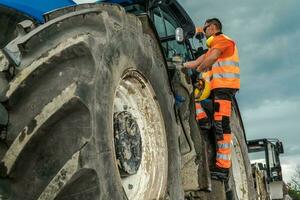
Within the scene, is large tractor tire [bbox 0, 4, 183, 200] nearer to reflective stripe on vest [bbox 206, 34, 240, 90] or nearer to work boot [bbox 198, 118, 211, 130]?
work boot [bbox 198, 118, 211, 130]

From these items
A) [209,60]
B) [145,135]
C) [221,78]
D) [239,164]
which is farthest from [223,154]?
[145,135]

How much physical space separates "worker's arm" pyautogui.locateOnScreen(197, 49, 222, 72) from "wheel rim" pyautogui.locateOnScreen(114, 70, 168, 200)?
193cm

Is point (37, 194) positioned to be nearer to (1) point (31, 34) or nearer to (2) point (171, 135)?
(1) point (31, 34)

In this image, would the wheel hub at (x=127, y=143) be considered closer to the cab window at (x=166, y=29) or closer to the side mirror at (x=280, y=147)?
the cab window at (x=166, y=29)

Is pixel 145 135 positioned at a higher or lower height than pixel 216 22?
lower

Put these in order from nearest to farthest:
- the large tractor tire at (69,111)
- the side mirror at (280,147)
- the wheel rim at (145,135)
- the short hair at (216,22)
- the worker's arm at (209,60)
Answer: the large tractor tire at (69,111), the wheel rim at (145,135), the worker's arm at (209,60), the short hair at (216,22), the side mirror at (280,147)

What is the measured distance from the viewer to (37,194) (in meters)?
2.03

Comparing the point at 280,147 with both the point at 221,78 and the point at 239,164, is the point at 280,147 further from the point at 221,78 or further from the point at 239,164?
the point at 221,78

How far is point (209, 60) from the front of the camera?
5164 mm

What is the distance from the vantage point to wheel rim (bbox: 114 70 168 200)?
9.91 feet

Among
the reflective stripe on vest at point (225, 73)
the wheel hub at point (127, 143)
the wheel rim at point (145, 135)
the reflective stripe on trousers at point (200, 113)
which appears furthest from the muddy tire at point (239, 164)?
the wheel hub at point (127, 143)

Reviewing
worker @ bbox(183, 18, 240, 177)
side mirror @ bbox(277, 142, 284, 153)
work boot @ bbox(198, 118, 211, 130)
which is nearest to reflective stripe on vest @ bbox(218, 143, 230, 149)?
worker @ bbox(183, 18, 240, 177)

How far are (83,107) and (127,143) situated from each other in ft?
2.44

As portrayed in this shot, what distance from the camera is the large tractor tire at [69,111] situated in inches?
80.0
